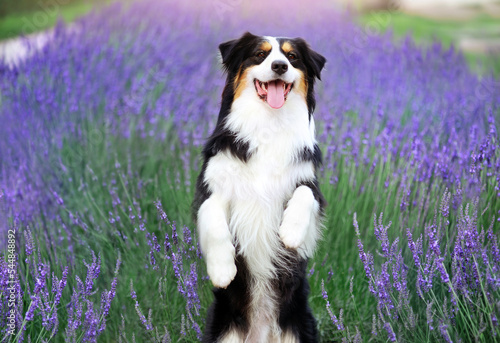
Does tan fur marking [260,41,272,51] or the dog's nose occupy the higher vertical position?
tan fur marking [260,41,272,51]

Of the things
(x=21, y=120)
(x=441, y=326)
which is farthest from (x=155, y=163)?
(x=441, y=326)

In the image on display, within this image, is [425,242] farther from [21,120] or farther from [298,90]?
[21,120]

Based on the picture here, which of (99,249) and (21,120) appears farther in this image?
(21,120)

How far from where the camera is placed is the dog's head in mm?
2357

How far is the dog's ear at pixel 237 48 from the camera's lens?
2523mm

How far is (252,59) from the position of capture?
8.09 ft

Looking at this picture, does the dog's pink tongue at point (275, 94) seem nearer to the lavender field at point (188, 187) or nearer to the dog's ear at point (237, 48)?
the dog's ear at point (237, 48)

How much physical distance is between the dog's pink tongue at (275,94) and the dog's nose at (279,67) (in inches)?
4.2

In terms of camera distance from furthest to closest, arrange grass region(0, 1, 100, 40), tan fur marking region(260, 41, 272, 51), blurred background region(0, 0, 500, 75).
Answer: blurred background region(0, 0, 500, 75) → grass region(0, 1, 100, 40) → tan fur marking region(260, 41, 272, 51)

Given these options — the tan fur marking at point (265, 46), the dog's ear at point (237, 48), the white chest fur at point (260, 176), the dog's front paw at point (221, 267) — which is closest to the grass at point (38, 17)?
the dog's ear at point (237, 48)

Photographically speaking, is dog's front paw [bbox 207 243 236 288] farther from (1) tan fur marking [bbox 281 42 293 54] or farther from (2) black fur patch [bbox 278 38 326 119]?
(1) tan fur marking [bbox 281 42 293 54]

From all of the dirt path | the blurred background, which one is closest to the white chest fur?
the dirt path

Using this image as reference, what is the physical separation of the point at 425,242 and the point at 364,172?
914 millimetres

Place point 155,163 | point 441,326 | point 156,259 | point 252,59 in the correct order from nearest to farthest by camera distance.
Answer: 1. point 441,326
2. point 252,59
3. point 156,259
4. point 155,163
